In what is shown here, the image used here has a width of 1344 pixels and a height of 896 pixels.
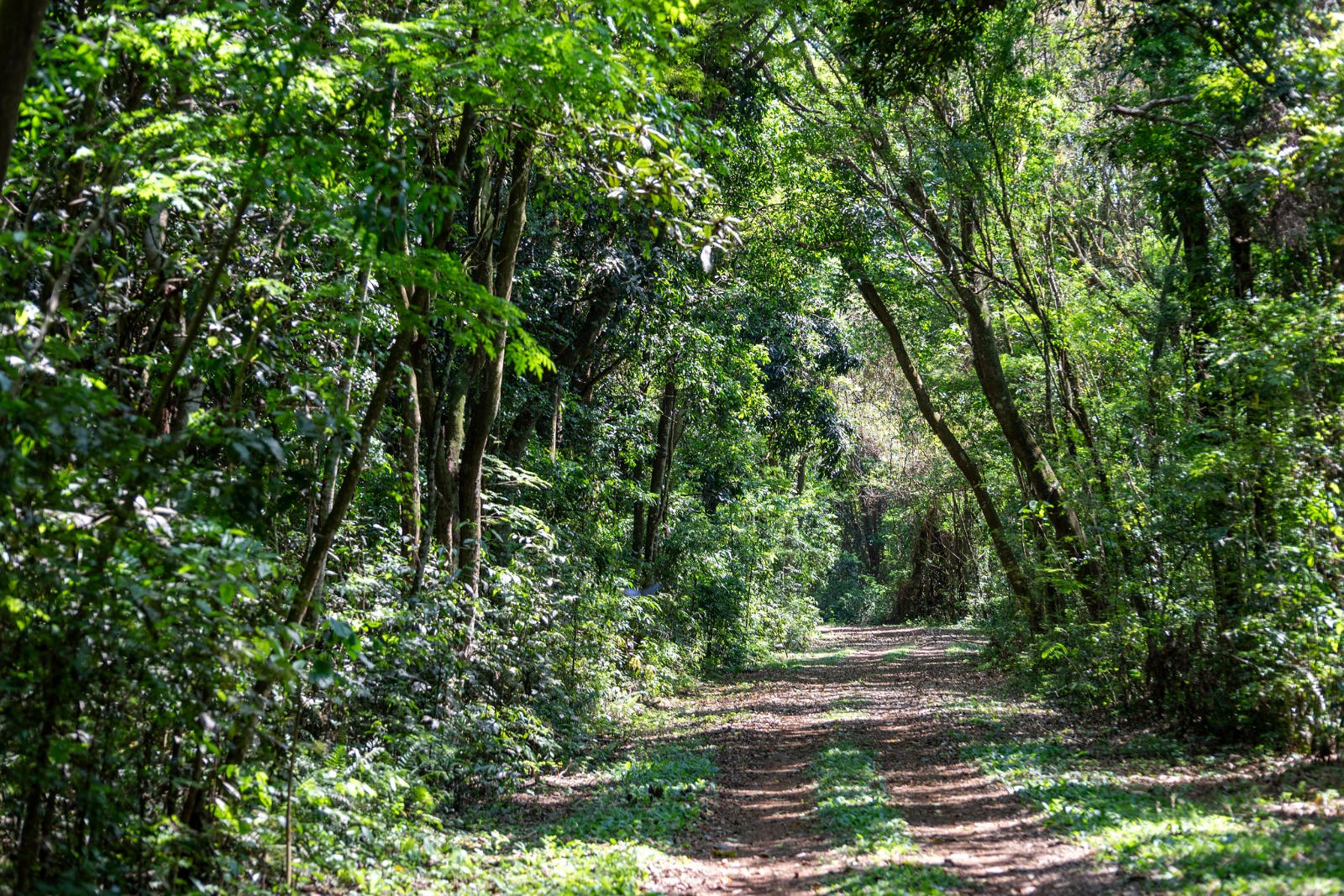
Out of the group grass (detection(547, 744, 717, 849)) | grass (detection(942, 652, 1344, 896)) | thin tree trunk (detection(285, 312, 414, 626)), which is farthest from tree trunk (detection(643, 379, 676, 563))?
thin tree trunk (detection(285, 312, 414, 626))

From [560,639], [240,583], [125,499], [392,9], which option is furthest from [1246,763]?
[392,9]

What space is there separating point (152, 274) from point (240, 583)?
2.38 meters

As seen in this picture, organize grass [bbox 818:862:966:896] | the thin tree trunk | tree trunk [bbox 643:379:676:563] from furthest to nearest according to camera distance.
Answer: tree trunk [bbox 643:379:676:563] < grass [bbox 818:862:966:896] < the thin tree trunk

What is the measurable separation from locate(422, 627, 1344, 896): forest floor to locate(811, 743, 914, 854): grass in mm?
29

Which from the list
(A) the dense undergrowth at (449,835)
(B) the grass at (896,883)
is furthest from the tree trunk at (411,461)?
(B) the grass at (896,883)

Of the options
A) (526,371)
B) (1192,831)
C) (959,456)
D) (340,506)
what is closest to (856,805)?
(1192,831)

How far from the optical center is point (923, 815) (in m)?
7.55

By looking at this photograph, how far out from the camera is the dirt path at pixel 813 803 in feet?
19.2

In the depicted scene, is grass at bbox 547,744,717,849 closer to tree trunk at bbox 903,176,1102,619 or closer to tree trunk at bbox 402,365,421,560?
tree trunk at bbox 402,365,421,560

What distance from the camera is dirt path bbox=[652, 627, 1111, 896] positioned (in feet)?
19.2

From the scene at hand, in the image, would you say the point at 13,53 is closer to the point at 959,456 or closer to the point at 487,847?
the point at 487,847

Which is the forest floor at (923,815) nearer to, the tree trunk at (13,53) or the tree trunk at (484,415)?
the tree trunk at (484,415)

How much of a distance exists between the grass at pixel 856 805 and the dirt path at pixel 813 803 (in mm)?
132

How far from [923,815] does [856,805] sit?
0.57 m
